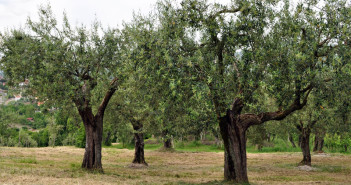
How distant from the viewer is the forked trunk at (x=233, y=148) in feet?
72.5

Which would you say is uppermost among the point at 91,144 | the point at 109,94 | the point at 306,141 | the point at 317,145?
the point at 109,94

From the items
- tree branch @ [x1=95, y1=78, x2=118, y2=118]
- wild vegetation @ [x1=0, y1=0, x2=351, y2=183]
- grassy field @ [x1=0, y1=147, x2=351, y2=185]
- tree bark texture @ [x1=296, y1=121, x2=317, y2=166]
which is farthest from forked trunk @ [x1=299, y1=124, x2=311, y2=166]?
tree branch @ [x1=95, y1=78, x2=118, y2=118]

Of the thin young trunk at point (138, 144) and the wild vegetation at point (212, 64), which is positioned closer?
the wild vegetation at point (212, 64)

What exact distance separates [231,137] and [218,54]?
242 inches

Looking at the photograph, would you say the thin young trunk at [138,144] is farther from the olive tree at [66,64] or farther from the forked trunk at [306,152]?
the forked trunk at [306,152]

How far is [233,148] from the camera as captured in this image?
72.9ft

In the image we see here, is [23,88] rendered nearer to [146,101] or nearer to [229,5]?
[146,101]

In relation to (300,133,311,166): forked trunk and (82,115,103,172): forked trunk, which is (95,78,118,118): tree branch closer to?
(82,115,103,172): forked trunk

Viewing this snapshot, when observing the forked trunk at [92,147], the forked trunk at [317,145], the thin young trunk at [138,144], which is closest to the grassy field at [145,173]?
the forked trunk at [92,147]

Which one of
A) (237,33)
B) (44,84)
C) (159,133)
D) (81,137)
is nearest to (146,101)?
(237,33)

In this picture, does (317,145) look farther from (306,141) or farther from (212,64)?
(212,64)

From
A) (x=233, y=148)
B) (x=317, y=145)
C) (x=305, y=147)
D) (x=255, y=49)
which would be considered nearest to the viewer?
(x=255, y=49)

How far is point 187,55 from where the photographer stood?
20.6 meters

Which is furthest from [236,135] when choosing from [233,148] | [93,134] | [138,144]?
[138,144]
